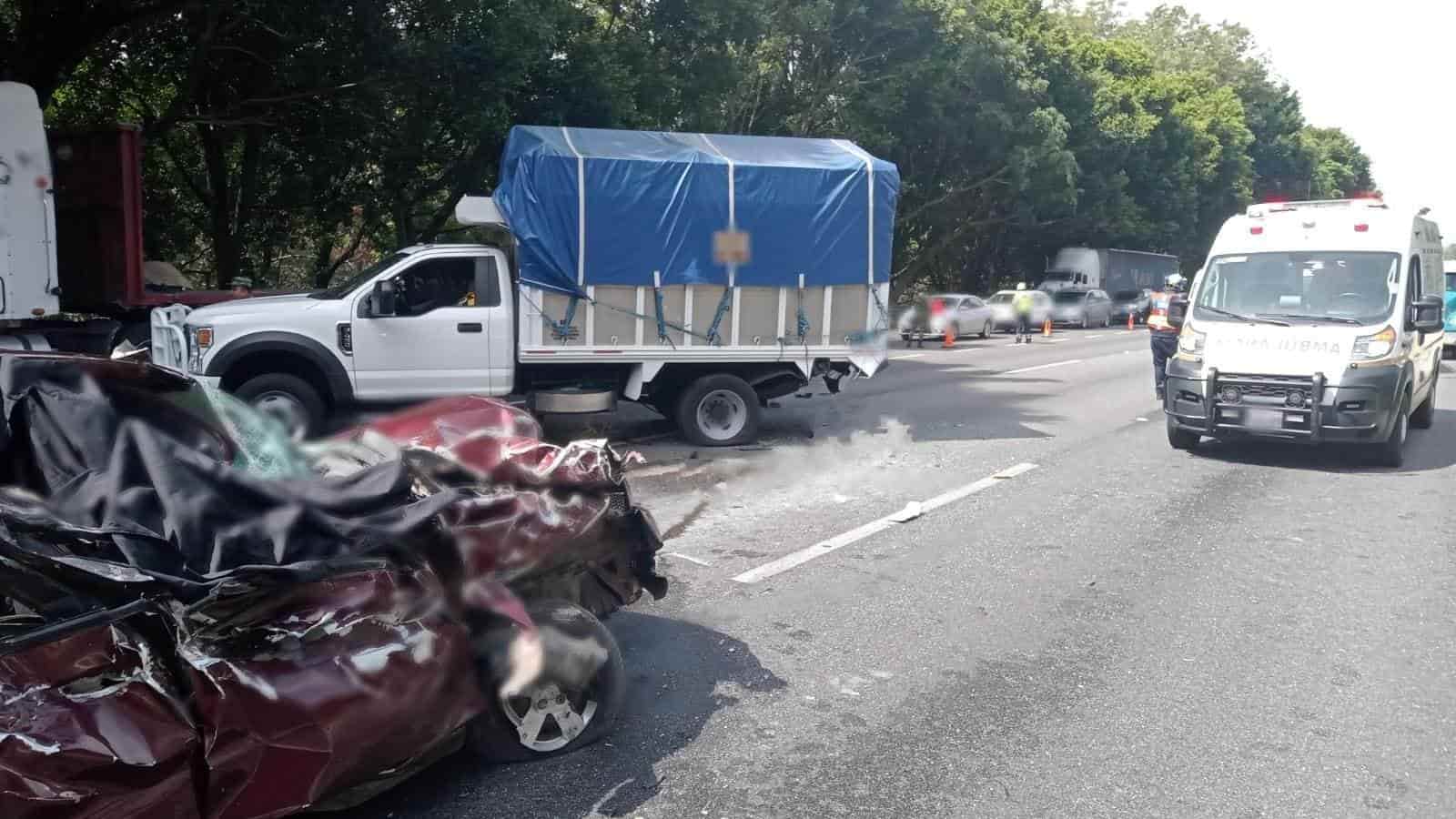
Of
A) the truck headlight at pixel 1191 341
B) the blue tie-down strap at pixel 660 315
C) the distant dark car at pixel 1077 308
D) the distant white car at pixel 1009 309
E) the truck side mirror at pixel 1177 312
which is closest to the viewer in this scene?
the truck headlight at pixel 1191 341

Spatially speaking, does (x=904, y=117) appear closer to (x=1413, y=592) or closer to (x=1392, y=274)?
(x=1392, y=274)

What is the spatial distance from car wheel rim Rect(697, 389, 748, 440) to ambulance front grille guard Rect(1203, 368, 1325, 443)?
4.27 metres

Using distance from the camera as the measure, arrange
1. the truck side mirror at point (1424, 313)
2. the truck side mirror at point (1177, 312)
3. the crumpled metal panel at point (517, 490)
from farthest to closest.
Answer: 1. the truck side mirror at point (1177, 312)
2. the truck side mirror at point (1424, 313)
3. the crumpled metal panel at point (517, 490)

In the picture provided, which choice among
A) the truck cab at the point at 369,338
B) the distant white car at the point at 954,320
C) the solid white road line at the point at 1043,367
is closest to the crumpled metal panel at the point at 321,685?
the truck cab at the point at 369,338

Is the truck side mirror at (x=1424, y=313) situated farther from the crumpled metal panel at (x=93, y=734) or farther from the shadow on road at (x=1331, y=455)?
the crumpled metal panel at (x=93, y=734)

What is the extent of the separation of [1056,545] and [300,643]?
17.7 feet

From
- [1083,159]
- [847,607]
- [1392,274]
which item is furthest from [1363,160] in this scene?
[847,607]

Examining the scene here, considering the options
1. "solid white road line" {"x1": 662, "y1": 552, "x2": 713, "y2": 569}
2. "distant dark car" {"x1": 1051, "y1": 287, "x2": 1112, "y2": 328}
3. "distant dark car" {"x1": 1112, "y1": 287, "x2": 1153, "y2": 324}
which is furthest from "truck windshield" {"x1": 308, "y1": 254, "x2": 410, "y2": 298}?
"distant dark car" {"x1": 1112, "y1": 287, "x2": 1153, "y2": 324}

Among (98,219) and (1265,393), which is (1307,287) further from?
(98,219)

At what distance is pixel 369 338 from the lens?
33.0 feet

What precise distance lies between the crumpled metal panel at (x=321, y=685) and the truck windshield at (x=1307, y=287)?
8.89 meters

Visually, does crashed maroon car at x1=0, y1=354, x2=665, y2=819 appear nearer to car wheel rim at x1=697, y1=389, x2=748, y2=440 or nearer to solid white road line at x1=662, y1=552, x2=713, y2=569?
solid white road line at x1=662, y1=552, x2=713, y2=569

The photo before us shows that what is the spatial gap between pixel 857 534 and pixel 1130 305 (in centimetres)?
3804

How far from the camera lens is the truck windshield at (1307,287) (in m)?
10.3
